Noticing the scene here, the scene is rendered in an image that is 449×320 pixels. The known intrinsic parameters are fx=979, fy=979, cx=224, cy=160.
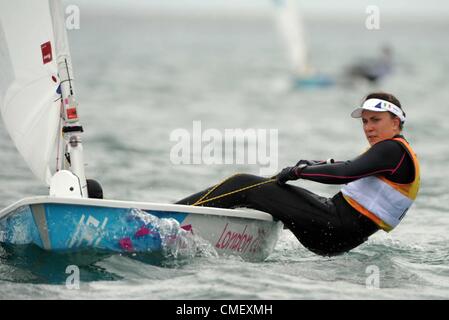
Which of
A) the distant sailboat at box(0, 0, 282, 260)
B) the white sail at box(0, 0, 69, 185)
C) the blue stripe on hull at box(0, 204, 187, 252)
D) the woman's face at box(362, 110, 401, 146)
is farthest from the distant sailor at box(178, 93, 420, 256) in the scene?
the white sail at box(0, 0, 69, 185)

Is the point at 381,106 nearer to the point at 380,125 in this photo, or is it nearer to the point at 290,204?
the point at 380,125

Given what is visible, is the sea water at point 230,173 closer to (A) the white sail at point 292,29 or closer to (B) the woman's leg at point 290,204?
(B) the woman's leg at point 290,204

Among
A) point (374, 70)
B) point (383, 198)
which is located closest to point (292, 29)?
point (374, 70)

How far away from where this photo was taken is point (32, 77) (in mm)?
5875

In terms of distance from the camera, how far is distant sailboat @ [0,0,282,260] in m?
5.38

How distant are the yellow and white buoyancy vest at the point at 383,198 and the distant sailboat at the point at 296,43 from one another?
15560 millimetres

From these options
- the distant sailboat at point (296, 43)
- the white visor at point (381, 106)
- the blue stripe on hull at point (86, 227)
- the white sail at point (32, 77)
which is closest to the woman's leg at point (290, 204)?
the blue stripe on hull at point (86, 227)

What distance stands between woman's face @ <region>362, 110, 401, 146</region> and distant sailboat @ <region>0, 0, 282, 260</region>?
772 mm

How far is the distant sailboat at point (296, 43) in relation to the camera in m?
21.1

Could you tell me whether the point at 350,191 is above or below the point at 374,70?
below

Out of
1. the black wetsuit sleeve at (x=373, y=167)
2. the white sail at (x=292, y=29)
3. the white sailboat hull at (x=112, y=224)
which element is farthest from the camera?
the white sail at (x=292, y=29)

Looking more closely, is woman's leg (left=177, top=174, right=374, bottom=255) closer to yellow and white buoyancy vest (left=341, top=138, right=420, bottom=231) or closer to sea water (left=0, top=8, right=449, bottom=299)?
yellow and white buoyancy vest (left=341, top=138, right=420, bottom=231)

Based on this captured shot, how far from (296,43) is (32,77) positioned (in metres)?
16.6
